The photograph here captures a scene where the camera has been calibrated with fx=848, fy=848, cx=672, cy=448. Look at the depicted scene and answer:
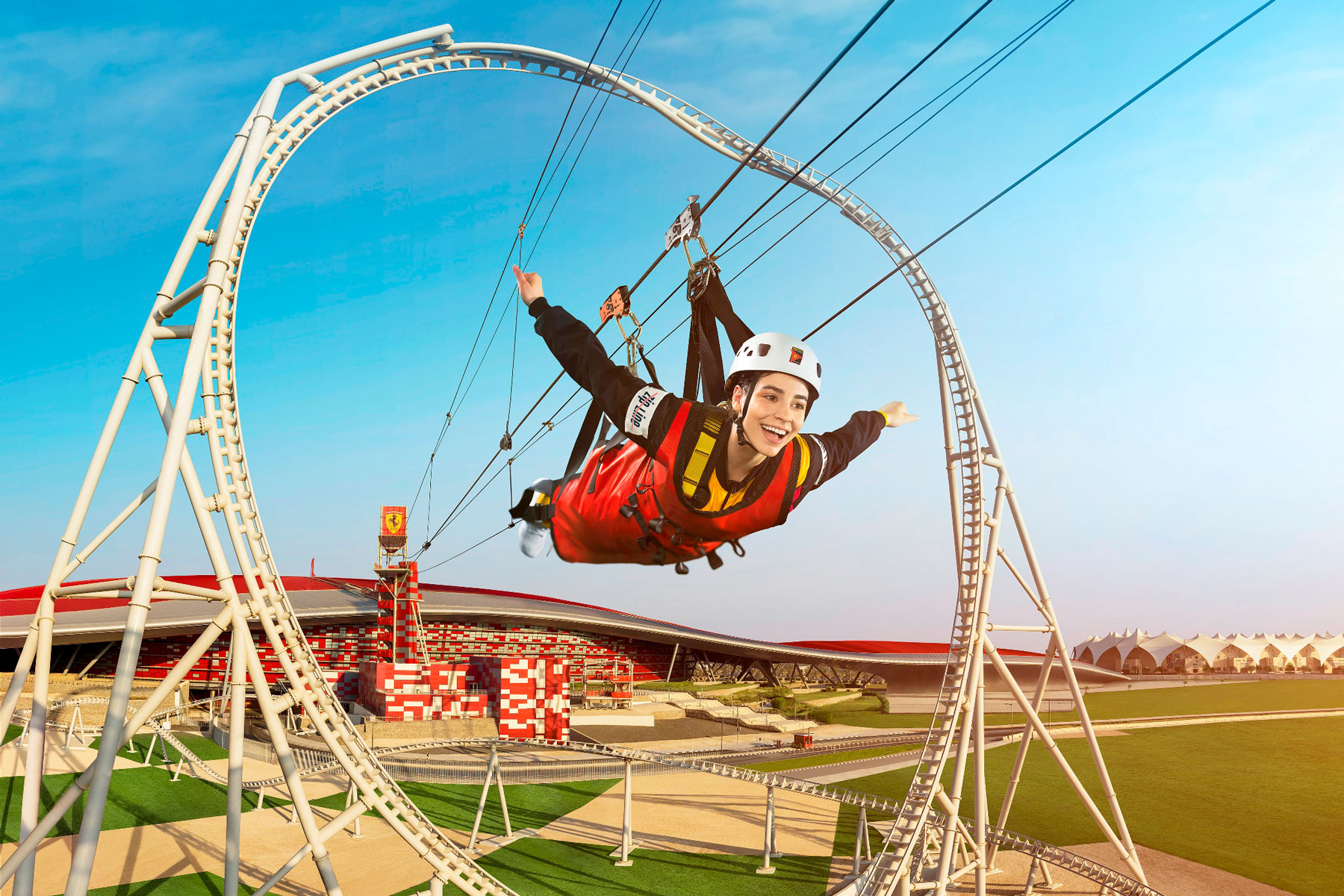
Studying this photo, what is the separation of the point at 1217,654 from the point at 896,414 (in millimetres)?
50143

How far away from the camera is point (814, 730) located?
32625 mm

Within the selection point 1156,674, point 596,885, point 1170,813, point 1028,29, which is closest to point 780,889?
point 596,885

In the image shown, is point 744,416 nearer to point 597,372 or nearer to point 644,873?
point 597,372

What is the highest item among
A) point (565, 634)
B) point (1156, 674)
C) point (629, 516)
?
point (629, 516)

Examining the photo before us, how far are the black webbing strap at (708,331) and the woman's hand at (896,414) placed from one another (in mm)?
3158

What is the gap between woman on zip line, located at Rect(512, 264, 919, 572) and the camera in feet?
43.1

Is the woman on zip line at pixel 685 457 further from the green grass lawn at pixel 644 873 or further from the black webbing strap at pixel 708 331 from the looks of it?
the green grass lawn at pixel 644 873

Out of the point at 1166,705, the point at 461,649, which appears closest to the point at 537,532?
the point at 461,649

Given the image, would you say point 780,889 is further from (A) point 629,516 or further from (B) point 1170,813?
(B) point 1170,813

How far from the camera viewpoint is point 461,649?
34500 millimetres

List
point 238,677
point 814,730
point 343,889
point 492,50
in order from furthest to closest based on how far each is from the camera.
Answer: point 814,730
point 343,889
point 492,50
point 238,677

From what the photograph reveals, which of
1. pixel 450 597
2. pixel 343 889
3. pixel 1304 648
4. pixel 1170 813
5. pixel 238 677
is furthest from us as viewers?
pixel 1304 648

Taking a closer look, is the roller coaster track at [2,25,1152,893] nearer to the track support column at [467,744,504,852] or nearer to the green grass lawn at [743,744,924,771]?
the track support column at [467,744,504,852]

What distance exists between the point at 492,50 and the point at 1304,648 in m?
58.9
